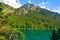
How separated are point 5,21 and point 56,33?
1107 cm

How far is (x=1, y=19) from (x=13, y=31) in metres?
1.12

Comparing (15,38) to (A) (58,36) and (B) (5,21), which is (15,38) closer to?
(B) (5,21)

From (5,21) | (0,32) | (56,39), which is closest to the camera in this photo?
(0,32)

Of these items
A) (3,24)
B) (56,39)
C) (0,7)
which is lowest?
(56,39)

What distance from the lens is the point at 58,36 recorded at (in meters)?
23.6

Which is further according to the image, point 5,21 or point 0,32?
point 5,21

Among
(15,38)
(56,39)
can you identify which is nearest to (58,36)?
(56,39)

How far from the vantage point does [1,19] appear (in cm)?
1355

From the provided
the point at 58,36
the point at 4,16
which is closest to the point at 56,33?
the point at 58,36

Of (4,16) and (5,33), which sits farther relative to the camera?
(4,16)

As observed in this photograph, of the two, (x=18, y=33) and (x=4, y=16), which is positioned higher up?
Answer: (x=4, y=16)

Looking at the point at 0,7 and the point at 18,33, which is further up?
the point at 0,7

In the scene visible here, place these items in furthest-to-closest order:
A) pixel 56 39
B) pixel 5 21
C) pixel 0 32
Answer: pixel 56 39 → pixel 5 21 → pixel 0 32

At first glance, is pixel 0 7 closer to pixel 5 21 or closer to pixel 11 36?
pixel 5 21
